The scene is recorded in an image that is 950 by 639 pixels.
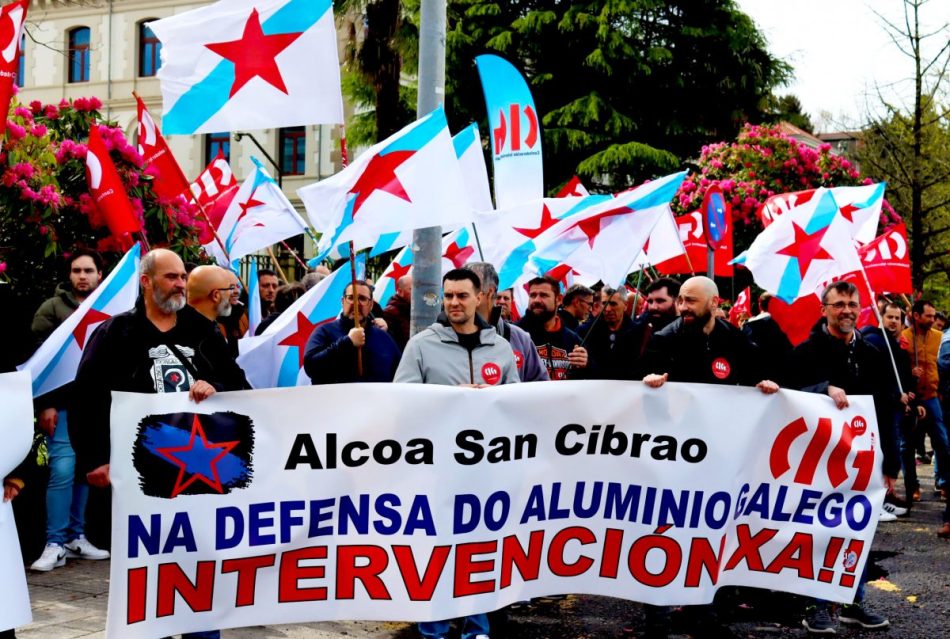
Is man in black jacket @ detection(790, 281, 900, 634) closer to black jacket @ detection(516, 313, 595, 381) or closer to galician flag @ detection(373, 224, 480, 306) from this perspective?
black jacket @ detection(516, 313, 595, 381)

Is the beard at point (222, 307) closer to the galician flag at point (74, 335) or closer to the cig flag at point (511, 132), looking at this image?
the galician flag at point (74, 335)

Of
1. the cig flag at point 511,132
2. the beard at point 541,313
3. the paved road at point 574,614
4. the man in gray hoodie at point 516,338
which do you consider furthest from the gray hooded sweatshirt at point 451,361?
the cig flag at point 511,132

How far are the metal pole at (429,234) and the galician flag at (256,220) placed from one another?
349cm

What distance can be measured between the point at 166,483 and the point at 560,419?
174 centimetres

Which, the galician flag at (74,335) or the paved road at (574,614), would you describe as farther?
the galician flag at (74,335)

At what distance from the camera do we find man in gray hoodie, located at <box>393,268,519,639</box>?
17.0ft

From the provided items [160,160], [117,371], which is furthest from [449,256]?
[117,371]

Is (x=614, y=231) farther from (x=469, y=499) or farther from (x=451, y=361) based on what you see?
(x=469, y=499)

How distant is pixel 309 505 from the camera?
4.61 metres

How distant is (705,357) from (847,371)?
3.44 ft

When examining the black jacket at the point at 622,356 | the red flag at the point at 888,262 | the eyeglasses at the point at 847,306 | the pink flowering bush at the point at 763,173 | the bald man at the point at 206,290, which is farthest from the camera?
the pink flowering bush at the point at 763,173

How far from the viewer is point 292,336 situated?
7.04m

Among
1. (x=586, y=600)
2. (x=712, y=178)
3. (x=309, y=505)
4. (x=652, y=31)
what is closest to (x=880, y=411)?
(x=586, y=600)

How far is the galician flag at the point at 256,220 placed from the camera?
10.5 meters
